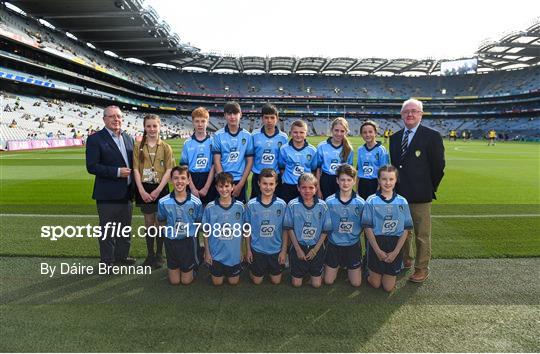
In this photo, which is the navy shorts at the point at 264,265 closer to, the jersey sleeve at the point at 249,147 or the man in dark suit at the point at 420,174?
the jersey sleeve at the point at 249,147

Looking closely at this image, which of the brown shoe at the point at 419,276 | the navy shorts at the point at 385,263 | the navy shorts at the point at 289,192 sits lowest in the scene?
the brown shoe at the point at 419,276

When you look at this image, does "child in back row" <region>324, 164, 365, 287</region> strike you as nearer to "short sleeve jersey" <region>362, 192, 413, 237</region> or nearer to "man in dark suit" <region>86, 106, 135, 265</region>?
"short sleeve jersey" <region>362, 192, 413, 237</region>

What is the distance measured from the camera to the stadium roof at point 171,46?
128 feet

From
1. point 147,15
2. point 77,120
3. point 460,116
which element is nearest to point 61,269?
point 77,120

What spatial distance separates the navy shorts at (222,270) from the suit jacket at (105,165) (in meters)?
1.62

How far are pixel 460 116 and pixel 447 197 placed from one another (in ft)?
257

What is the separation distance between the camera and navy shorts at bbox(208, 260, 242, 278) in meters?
3.82

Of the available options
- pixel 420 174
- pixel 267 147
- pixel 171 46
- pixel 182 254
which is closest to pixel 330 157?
pixel 267 147

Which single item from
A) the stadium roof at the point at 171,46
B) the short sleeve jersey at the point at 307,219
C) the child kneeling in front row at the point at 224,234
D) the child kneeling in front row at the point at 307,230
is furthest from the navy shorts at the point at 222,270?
the stadium roof at the point at 171,46

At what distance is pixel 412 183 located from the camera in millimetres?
4090

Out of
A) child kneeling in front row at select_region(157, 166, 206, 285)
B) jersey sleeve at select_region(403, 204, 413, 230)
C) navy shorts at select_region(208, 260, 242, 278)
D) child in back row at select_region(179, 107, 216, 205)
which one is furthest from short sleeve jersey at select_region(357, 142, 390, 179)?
child kneeling in front row at select_region(157, 166, 206, 285)

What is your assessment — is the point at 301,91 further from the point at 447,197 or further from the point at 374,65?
the point at 447,197

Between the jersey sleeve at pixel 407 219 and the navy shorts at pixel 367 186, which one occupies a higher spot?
the navy shorts at pixel 367 186

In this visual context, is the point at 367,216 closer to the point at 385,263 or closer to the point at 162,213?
the point at 385,263
